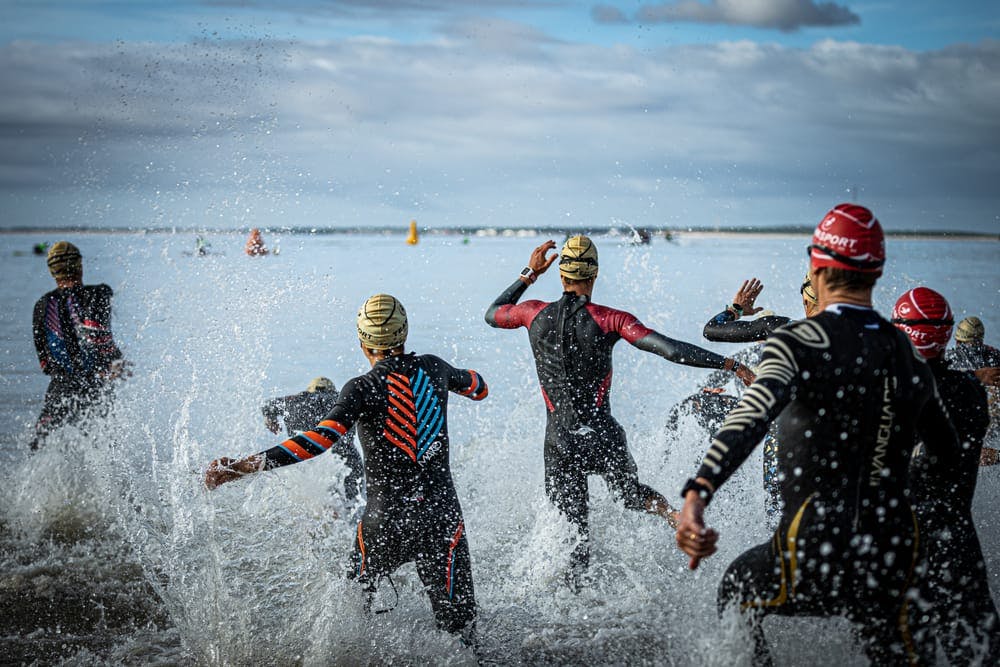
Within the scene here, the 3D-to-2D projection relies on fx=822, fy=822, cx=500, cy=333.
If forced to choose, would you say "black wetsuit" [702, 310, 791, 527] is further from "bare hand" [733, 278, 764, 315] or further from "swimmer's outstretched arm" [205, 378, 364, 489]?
"swimmer's outstretched arm" [205, 378, 364, 489]

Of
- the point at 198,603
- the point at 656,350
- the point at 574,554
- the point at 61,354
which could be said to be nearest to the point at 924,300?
the point at 656,350

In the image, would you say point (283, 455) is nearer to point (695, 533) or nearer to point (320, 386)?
point (695, 533)

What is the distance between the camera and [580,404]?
5648 mm

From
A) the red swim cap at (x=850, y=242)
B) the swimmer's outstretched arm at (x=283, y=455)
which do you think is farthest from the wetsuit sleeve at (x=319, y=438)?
the red swim cap at (x=850, y=242)

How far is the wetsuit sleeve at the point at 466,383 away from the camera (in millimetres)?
4762

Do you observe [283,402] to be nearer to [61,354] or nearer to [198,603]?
[198,603]

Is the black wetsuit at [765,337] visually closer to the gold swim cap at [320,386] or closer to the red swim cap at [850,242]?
the red swim cap at [850,242]

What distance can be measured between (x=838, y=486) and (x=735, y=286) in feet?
92.2

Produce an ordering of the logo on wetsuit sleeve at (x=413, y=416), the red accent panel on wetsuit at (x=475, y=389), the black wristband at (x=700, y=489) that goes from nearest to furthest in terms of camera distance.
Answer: the black wristband at (x=700, y=489)
the logo on wetsuit sleeve at (x=413, y=416)
the red accent panel on wetsuit at (x=475, y=389)

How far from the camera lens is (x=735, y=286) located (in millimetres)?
30141

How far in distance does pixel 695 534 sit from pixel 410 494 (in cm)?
205

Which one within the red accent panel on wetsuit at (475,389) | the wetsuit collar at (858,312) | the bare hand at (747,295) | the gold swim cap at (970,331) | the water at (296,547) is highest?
the bare hand at (747,295)

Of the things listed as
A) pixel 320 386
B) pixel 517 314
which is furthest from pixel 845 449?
pixel 320 386

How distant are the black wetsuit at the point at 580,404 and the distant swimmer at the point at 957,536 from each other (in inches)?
77.2
